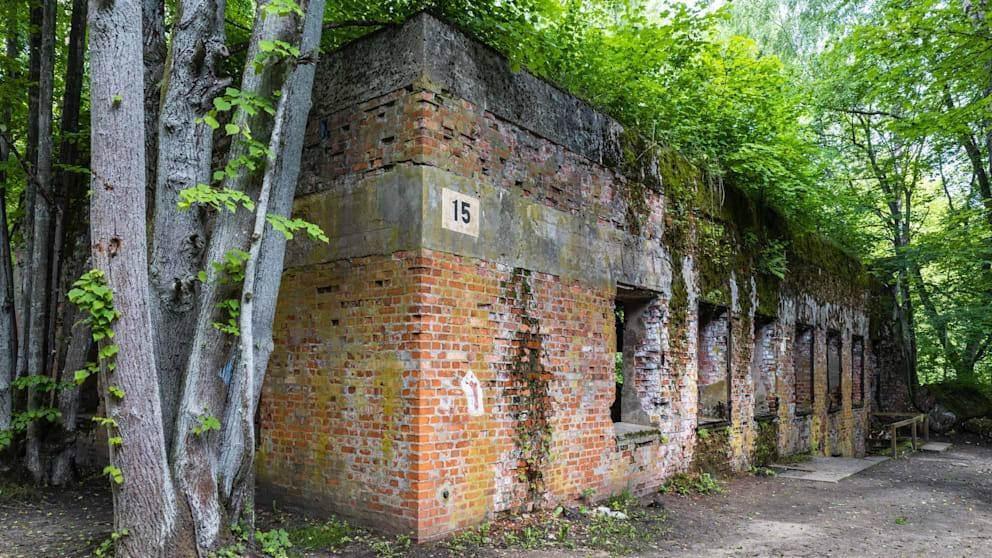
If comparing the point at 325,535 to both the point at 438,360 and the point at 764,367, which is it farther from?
the point at 764,367

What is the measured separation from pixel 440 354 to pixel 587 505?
2602mm

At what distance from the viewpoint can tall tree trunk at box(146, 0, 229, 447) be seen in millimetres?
4801

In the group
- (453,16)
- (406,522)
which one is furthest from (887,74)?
(406,522)

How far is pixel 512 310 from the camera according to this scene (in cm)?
609

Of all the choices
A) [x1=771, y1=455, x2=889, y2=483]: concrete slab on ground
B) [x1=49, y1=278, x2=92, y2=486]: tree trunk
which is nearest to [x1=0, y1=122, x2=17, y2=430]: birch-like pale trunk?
[x1=49, y1=278, x2=92, y2=486]: tree trunk

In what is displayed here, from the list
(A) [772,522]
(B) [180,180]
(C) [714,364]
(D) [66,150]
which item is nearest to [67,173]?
(D) [66,150]

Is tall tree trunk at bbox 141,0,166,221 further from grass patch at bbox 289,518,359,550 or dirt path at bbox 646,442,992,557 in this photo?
dirt path at bbox 646,442,992,557

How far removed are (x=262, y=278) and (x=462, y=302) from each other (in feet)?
5.31

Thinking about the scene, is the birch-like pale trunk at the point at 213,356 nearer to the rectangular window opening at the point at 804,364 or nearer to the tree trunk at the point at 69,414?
the tree trunk at the point at 69,414

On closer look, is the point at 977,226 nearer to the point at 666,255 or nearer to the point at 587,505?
the point at 666,255

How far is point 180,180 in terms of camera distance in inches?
192

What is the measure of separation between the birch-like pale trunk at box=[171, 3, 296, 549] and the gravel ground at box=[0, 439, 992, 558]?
1026mm

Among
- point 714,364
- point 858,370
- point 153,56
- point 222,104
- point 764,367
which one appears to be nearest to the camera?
point 222,104

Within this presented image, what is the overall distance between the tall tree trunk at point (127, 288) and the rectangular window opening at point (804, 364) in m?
11.3
